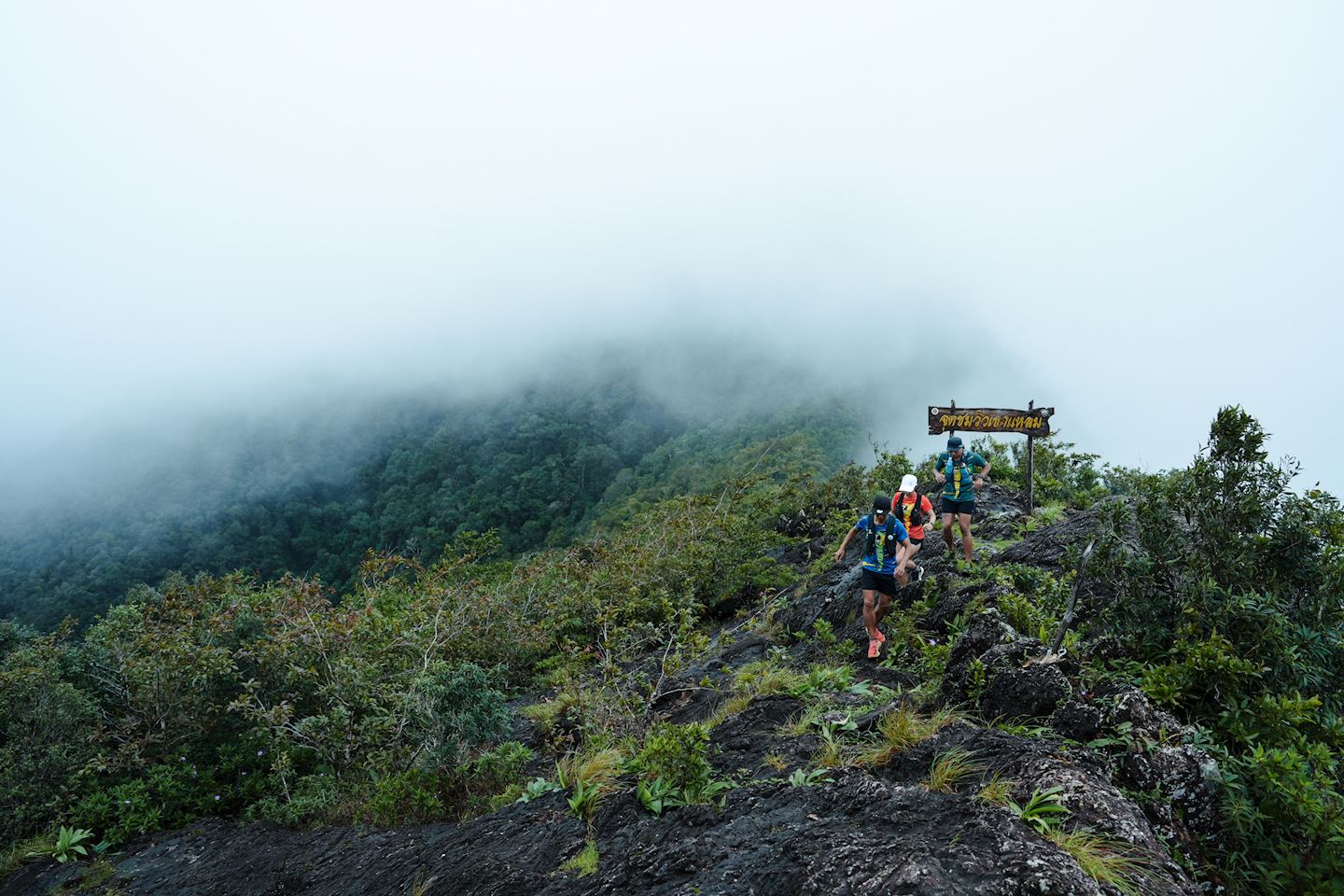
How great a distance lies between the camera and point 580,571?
1556 centimetres

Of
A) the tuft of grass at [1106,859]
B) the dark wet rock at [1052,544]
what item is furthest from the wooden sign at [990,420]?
the tuft of grass at [1106,859]

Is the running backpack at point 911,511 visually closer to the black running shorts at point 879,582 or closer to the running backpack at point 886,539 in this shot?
the running backpack at point 886,539

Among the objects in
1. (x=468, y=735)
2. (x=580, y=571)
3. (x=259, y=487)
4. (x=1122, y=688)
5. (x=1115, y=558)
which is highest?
(x=1115, y=558)

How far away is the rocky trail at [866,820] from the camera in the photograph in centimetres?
311

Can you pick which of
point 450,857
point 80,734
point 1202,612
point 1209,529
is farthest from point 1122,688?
point 80,734

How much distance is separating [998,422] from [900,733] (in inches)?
325

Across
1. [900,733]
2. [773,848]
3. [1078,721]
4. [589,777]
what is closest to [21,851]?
[589,777]

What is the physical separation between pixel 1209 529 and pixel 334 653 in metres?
9.66

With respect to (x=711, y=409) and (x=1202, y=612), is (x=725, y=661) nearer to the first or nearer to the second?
(x=1202, y=612)

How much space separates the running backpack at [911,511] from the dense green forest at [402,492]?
34.8 meters

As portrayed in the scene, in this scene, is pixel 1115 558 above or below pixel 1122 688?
above

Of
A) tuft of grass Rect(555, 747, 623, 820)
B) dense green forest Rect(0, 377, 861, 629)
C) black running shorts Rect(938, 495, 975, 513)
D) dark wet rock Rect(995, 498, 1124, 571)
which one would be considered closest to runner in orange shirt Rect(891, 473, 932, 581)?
black running shorts Rect(938, 495, 975, 513)

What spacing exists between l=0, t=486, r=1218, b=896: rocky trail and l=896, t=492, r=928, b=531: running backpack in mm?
927

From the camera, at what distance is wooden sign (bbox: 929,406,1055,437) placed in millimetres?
11305
